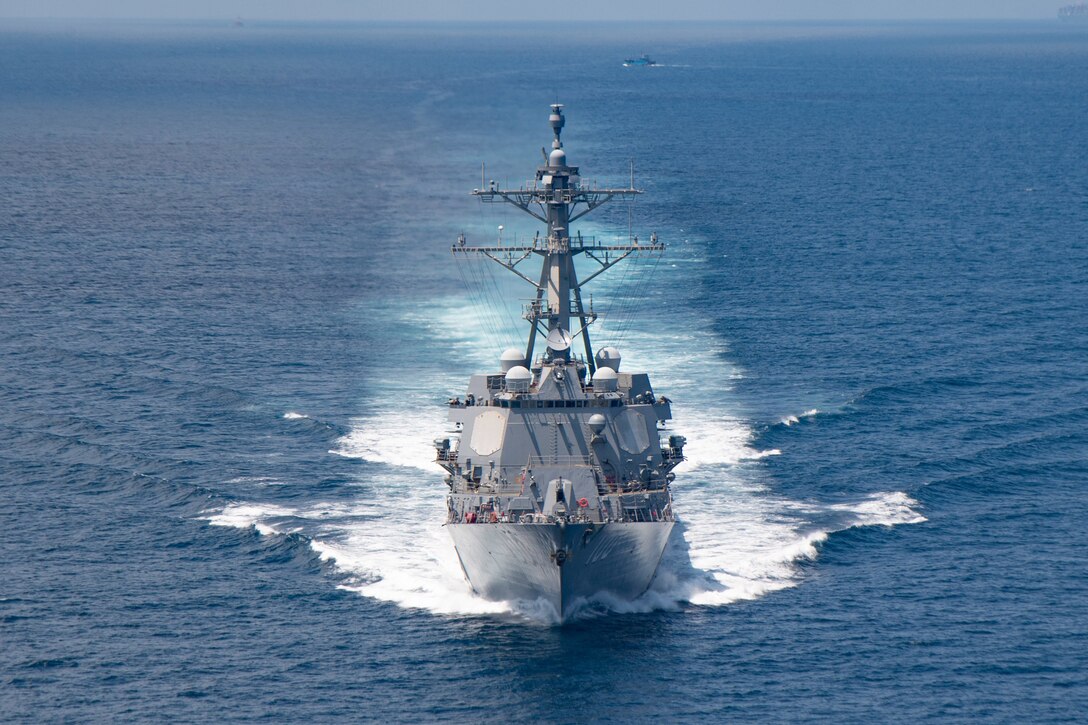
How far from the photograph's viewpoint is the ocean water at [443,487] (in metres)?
60.8

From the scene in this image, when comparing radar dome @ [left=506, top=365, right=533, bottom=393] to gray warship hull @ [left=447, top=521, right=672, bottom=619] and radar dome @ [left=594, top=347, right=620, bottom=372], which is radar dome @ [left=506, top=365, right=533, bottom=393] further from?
gray warship hull @ [left=447, top=521, right=672, bottom=619]

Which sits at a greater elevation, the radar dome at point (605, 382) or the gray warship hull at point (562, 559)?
the radar dome at point (605, 382)

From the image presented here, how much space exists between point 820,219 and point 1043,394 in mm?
58285

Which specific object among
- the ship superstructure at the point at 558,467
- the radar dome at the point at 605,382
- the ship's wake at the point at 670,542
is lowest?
the ship's wake at the point at 670,542

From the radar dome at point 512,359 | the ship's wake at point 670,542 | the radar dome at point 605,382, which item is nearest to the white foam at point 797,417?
the ship's wake at point 670,542

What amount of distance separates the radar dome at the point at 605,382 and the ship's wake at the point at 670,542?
758 cm

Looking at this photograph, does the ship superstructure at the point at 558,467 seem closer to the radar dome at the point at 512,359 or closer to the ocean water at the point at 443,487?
the radar dome at the point at 512,359

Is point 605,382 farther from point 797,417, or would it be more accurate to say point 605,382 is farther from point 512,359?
point 797,417

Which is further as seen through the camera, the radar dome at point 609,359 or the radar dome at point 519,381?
the radar dome at point 609,359

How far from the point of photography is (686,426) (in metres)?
90.2

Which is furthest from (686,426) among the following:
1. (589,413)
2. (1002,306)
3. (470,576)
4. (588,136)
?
(588,136)

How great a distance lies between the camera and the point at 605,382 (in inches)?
2906

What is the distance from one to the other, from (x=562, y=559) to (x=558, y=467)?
6.33 m

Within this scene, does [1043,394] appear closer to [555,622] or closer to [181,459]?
[555,622]
